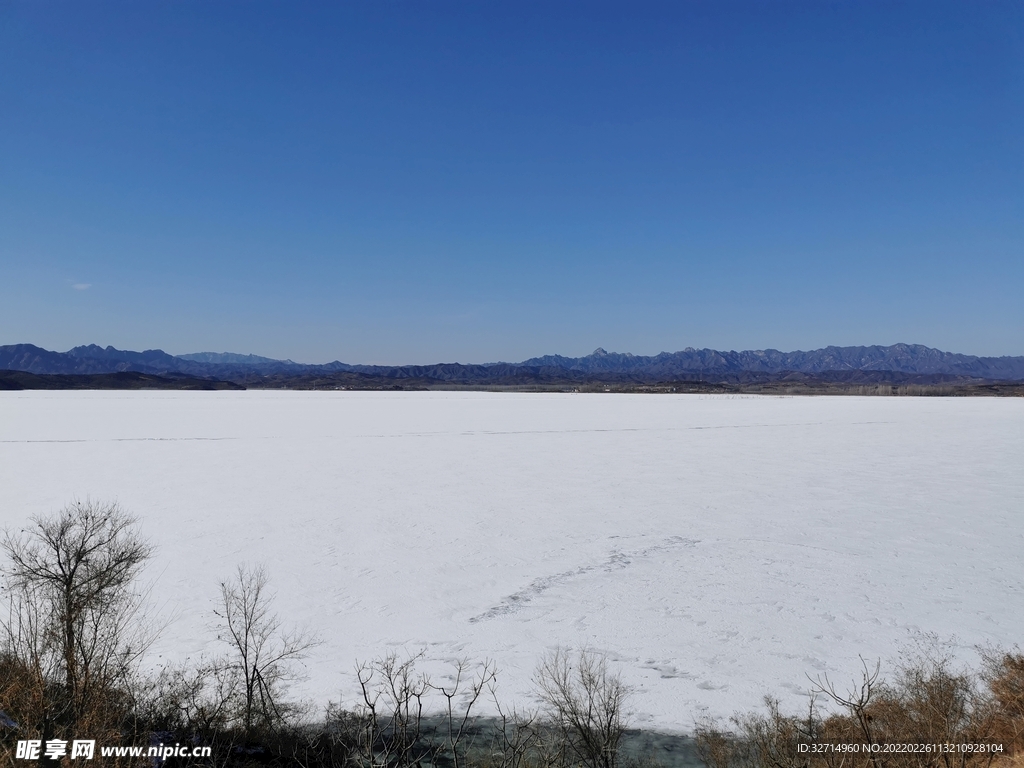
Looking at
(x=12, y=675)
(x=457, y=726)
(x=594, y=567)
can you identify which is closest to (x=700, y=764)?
(x=457, y=726)

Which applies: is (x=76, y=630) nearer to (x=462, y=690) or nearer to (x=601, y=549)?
(x=462, y=690)

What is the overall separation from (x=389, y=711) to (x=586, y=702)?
236 centimetres

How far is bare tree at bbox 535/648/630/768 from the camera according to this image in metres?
5.91

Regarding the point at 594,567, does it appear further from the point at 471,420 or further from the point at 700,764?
the point at 471,420

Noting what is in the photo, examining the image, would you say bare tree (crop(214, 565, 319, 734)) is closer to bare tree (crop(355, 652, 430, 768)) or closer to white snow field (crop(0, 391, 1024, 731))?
white snow field (crop(0, 391, 1024, 731))

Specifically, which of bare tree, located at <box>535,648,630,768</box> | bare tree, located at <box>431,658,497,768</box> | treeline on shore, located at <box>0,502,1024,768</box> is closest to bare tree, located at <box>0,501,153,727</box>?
treeline on shore, located at <box>0,502,1024,768</box>

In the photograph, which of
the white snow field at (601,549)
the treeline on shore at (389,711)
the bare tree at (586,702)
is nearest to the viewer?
the treeline on shore at (389,711)

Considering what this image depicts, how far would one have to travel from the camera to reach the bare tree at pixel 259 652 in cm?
686

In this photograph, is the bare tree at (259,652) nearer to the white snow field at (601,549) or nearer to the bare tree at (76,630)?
the white snow field at (601,549)

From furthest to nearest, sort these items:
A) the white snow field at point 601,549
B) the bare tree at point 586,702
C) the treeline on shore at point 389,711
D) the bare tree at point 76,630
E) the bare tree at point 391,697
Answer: the white snow field at point 601,549
the bare tree at point 76,630
the bare tree at point 391,697
the bare tree at point 586,702
the treeline on shore at point 389,711

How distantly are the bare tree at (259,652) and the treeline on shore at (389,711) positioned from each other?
26 millimetres

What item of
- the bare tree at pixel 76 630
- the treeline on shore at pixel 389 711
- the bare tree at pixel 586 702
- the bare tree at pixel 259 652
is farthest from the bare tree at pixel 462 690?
the bare tree at pixel 76 630

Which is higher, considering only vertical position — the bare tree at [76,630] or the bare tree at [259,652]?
the bare tree at [76,630]

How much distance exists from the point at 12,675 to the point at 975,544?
49.9 ft
